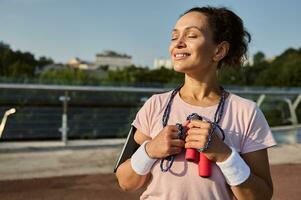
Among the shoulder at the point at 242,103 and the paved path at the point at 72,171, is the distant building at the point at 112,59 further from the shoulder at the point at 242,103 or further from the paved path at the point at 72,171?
the shoulder at the point at 242,103

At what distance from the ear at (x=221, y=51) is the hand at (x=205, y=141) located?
0.36m

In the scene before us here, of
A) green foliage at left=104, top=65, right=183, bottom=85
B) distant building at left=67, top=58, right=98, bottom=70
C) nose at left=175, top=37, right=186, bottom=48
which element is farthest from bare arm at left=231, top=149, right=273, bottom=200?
distant building at left=67, top=58, right=98, bottom=70

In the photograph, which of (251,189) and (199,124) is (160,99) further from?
(251,189)

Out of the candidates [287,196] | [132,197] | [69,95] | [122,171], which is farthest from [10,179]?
[122,171]

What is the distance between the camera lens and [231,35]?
183 centimetres

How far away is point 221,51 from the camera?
1787mm

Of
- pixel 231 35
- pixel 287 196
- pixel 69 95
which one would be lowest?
pixel 287 196

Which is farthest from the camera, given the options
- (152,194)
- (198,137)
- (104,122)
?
(104,122)

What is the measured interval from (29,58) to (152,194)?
83.1 metres

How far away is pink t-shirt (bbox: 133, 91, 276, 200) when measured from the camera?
5.17 ft

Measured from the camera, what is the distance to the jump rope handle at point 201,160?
153cm

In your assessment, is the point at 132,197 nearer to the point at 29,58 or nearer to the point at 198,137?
the point at 198,137

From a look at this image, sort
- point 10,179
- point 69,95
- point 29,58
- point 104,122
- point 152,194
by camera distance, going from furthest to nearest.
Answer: point 29,58
point 104,122
point 69,95
point 10,179
point 152,194

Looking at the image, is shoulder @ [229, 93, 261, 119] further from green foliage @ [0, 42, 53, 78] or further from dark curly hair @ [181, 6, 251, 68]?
green foliage @ [0, 42, 53, 78]
